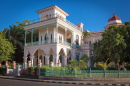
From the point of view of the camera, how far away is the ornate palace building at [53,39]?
2253 centimetres

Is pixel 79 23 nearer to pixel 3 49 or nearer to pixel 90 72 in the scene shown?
pixel 3 49

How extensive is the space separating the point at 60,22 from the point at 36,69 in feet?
30.2

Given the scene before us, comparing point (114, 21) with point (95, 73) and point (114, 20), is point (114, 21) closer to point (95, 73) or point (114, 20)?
point (114, 20)

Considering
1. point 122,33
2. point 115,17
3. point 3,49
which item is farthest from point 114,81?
point 115,17

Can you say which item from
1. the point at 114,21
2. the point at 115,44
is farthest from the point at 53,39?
the point at 114,21

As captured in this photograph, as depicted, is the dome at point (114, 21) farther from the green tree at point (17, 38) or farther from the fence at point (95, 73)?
the green tree at point (17, 38)

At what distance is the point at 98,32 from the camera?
3178cm

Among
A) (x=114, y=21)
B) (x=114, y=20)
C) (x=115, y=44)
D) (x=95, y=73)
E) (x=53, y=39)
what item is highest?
(x=114, y=20)

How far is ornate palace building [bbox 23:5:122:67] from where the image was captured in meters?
22.5

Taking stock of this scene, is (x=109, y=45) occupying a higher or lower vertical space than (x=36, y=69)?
higher

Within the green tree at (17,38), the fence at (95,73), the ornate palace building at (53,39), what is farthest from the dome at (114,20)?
the green tree at (17,38)

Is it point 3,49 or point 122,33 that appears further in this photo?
point 3,49

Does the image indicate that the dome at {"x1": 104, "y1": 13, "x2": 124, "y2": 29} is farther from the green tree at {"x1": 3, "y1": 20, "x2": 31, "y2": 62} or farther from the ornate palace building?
the green tree at {"x1": 3, "y1": 20, "x2": 31, "y2": 62}

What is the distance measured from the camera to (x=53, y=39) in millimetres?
22703
